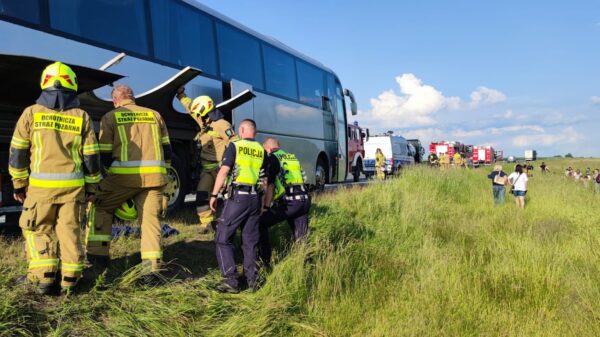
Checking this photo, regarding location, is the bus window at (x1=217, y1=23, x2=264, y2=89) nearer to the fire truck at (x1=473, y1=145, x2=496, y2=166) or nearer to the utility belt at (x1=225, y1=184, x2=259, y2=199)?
the utility belt at (x1=225, y1=184, x2=259, y2=199)

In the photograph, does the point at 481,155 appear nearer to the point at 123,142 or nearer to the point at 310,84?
the point at 310,84

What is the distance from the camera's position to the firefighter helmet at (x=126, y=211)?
4.16 metres

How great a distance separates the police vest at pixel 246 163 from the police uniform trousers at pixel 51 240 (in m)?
1.30

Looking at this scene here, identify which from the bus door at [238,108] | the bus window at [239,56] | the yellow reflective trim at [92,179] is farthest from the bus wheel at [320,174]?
the yellow reflective trim at [92,179]

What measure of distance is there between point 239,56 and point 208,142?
303 centimetres

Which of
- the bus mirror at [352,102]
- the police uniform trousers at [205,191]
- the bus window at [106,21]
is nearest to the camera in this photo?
the bus window at [106,21]

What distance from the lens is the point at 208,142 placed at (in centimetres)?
610

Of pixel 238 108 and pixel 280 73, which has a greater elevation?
pixel 280 73

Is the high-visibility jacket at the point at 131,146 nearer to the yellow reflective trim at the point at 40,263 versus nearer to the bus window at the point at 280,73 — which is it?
the yellow reflective trim at the point at 40,263

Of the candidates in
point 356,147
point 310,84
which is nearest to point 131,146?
point 310,84

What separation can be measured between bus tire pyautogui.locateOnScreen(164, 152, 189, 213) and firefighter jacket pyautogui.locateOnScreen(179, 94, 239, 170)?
96 centimetres

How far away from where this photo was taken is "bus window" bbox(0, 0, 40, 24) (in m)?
4.66

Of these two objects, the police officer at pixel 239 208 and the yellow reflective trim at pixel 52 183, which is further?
the police officer at pixel 239 208

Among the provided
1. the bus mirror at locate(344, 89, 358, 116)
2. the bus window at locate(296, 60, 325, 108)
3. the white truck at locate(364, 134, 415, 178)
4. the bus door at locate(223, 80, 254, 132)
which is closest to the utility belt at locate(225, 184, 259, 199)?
the bus door at locate(223, 80, 254, 132)
